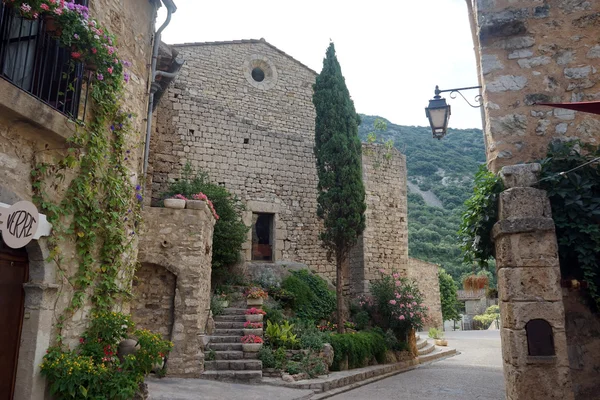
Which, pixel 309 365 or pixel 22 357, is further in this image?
pixel 309 365

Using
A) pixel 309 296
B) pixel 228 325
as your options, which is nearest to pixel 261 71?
pixel 309 296

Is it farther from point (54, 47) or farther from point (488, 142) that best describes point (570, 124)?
point (54, 47)

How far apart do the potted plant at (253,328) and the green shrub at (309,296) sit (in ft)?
8.28

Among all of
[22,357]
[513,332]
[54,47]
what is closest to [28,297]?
[22,357]

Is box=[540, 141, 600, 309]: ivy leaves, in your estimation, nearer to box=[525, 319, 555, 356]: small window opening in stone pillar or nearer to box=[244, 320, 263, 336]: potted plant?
box=[525, 319, 555, 356]: small window opening in stone pillar

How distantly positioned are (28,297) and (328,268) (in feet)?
38.3

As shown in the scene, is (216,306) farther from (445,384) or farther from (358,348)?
(445,384)

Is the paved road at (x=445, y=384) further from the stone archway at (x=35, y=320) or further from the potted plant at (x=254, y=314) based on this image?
the stone archway at (x=35, y=320)

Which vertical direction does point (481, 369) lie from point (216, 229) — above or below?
below

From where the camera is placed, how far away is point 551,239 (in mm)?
4578

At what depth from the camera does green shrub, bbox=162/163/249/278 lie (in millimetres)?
12523

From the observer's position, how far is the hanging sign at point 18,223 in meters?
3.54

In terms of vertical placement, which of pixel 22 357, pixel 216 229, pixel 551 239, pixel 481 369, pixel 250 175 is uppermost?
pixel 250 175

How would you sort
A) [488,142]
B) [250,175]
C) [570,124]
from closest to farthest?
[570,124] < [488,142] < [250,175]
